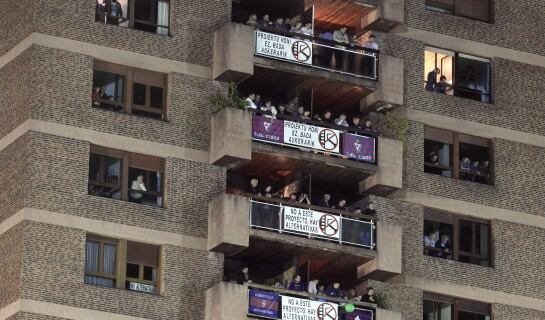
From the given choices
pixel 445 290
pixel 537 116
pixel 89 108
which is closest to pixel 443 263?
pixel 445 290

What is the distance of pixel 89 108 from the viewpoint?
99.6m

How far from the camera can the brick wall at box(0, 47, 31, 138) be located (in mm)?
99062

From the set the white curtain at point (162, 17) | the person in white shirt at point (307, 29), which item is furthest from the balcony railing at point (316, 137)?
the white curtain at point (162, 17)

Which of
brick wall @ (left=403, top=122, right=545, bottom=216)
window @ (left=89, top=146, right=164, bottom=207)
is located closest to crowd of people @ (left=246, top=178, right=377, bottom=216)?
brick wall @ (left=403, top=122, right=545, bottom=216)

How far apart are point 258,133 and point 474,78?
1113 centimetres

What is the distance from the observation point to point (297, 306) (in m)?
100

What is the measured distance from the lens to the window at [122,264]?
98.4 meters

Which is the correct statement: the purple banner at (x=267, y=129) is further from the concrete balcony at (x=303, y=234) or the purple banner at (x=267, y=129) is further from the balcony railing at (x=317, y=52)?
the balcony railing at (x=317, y=52)

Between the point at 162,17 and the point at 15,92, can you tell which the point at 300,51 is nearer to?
the point at 162,17

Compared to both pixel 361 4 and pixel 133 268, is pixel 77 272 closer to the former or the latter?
pixel 133 268

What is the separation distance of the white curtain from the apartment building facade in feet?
0.17

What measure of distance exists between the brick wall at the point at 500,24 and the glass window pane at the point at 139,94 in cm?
1155

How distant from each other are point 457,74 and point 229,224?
43.9 ft

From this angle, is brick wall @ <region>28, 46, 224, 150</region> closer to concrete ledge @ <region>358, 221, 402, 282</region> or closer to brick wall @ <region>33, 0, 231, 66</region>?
brick wall @ <region>33, 0, 231, 66</region>
